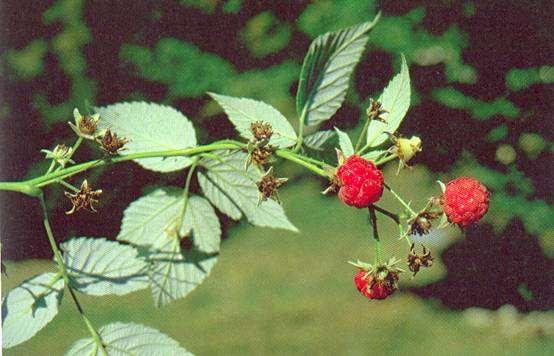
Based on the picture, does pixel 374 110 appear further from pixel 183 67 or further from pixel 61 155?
pixel 183 67

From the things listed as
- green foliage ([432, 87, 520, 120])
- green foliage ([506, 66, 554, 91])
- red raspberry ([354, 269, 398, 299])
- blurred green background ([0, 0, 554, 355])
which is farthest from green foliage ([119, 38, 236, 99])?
red raspberry ([354, 269, 398, 299])

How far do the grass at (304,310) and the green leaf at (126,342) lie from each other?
2.47 ft

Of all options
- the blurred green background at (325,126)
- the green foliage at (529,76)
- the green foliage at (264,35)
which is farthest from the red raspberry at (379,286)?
the green foliage at (264,35)

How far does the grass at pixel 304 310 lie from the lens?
1636 mm

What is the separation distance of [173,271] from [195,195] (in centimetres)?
8

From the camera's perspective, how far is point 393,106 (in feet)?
2.31

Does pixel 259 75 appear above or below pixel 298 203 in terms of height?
above

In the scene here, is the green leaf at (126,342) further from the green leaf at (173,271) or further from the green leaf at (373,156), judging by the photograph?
the green leaf at (373,156)

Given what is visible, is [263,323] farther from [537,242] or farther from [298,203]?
[537,242]

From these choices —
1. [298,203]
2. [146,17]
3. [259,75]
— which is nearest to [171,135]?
[146,17]

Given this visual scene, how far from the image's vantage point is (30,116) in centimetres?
153

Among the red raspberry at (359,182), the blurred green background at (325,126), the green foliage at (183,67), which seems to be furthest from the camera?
the green foliage at (183,67)

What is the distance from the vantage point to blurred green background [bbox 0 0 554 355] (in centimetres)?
160

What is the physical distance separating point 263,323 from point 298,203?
0.37 meters
